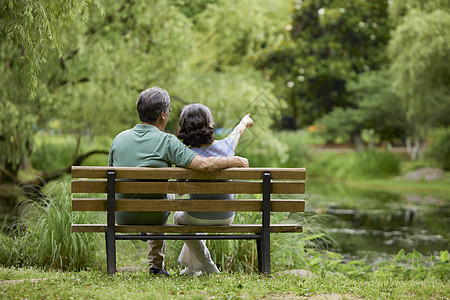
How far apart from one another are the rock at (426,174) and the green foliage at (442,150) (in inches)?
16.0

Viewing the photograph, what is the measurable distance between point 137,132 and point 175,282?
1155mm

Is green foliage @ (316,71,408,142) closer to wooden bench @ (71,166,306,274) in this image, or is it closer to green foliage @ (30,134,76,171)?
green foliage @ (30,134,76,171)

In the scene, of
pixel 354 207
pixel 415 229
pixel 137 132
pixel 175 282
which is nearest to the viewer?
pixel 175 282

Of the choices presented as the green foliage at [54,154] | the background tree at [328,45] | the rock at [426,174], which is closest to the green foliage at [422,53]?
the rock at [426,174]

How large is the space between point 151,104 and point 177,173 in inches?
23.2

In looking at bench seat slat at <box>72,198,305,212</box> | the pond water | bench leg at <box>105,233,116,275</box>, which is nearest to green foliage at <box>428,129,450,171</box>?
the pond water

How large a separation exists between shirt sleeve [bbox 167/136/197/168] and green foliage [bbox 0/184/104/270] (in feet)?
5.20

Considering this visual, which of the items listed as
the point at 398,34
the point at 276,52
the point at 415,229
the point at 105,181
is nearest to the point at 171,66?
the point at 415,229

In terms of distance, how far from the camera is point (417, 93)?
1858cm

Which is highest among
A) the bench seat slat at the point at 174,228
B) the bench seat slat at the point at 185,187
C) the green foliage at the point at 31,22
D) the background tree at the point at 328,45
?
the background tree at the point at 328,45

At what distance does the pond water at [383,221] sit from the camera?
383 inches

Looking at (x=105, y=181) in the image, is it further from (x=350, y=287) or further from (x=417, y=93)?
(x=417, y=93)

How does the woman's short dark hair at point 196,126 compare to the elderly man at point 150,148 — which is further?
the woman's short dark hair at point 196,126

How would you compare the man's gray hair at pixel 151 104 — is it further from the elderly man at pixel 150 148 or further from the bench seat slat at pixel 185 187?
the bench seat slat at pixel 185 187
